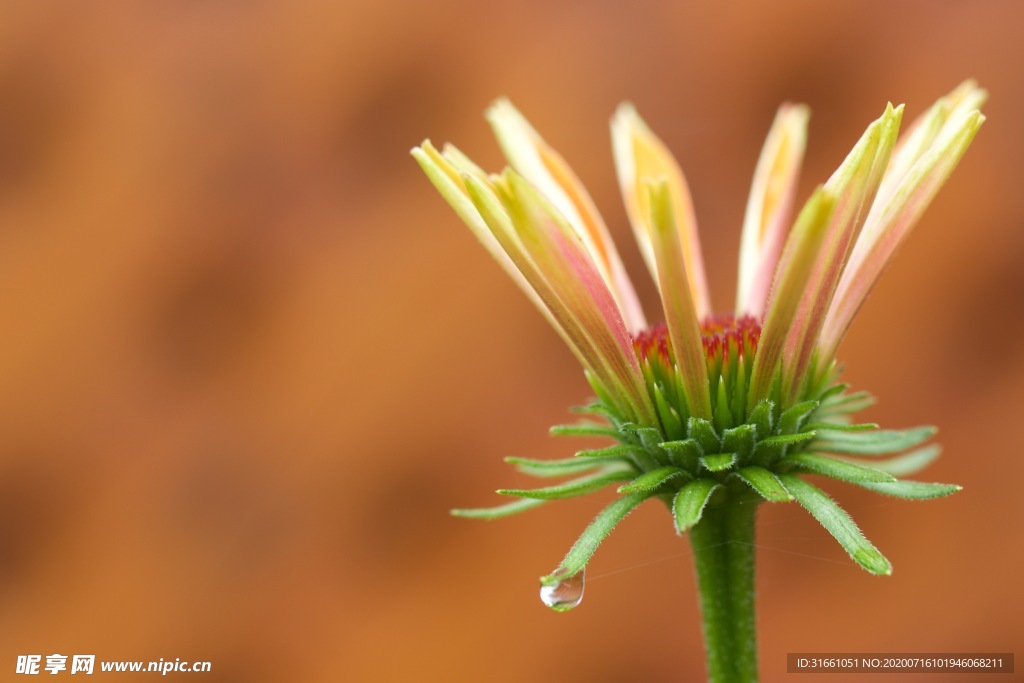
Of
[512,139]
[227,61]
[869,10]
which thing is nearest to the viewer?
[512,139]

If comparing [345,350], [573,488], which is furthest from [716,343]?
[345,350]

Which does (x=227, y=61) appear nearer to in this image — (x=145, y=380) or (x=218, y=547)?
(x=145, y=380)

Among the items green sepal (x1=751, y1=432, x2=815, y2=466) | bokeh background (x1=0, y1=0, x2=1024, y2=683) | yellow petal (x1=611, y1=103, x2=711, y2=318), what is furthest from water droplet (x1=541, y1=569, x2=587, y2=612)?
bokeh background (x1=0, y1=0, x2=1024, y2=683)

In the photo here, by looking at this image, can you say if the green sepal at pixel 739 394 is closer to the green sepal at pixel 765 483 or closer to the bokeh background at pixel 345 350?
the green sepal at pixel 765 483

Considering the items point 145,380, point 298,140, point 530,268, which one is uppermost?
point 298,140

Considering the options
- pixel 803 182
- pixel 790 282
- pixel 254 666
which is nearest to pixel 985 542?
pixel 803 182

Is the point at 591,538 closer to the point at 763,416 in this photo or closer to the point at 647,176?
the point at 763,416

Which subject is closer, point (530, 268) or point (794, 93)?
point (530, 268)

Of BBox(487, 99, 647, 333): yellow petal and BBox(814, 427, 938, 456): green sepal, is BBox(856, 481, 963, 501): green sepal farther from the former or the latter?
BBox(487, 99, 647, 333): yellow petal
